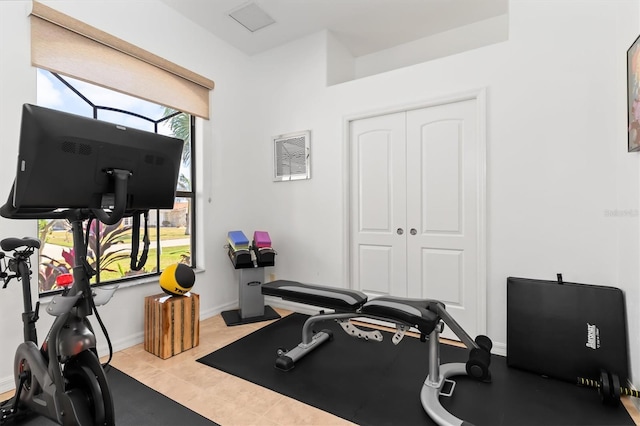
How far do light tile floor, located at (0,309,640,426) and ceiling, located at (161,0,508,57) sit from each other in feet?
10.9

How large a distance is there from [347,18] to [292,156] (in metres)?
1.61

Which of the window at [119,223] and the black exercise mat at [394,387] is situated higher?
the window at [119,223]

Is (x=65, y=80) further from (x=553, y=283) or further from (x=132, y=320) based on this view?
(x=553, y=283)

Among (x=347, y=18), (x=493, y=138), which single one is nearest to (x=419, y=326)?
(x=493, y=138)

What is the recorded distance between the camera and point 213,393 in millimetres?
2084

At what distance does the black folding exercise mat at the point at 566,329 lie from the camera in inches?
81.9

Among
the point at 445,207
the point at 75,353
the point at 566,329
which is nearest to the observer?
the point at 75,353

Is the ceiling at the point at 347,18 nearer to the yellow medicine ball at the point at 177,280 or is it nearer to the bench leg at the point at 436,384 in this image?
the yellow medicine ball at the point at 177,280

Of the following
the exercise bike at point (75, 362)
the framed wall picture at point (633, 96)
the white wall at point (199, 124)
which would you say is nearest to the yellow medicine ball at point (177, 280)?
Result: the white wall at point (199, 124)

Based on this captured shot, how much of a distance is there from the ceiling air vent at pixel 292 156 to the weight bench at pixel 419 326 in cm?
165

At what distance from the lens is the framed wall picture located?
1.89 m

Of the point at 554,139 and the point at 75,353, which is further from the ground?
the point at 554,139

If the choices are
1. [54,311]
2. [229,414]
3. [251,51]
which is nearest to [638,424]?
[229,414]

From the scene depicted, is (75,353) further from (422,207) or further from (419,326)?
(422,207)
